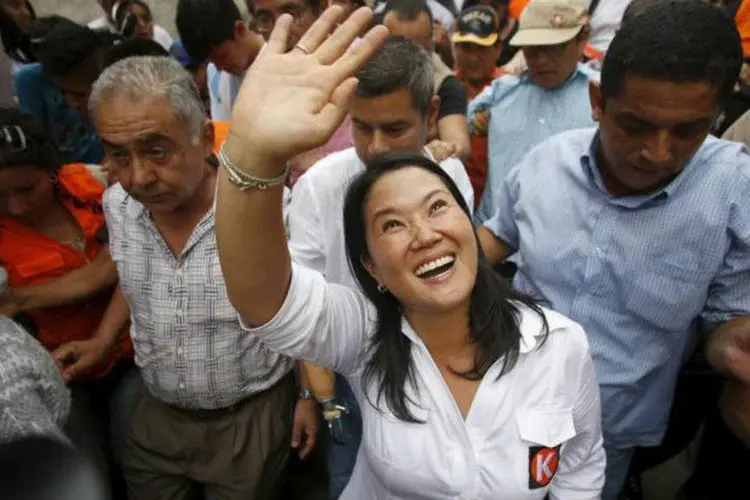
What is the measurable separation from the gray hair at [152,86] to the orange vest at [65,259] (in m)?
0.51

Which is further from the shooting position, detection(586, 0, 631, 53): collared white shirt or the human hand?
detection(586, 0, 631, 53): collared white shirt

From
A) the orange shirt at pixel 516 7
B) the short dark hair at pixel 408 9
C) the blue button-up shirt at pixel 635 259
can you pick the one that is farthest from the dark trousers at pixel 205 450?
the orange shirt at pixel 516 7

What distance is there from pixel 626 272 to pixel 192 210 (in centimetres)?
126

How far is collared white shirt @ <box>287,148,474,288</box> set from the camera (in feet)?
6.62

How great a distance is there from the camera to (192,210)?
200 cm

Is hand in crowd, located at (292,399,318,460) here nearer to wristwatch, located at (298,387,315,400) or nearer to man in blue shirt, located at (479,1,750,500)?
wristwatch, located at (298,387,315,400)

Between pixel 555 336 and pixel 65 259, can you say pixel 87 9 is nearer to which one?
pixel 65 259

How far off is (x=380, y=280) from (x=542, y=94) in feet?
5.64

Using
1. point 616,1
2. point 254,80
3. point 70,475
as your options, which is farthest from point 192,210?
point 616,1

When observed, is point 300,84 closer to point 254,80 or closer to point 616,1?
point 254,80

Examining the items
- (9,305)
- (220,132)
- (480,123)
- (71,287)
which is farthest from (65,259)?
Result: (480,123)

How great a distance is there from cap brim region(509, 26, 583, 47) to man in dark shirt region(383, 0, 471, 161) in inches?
13.0

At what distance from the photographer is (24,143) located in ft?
7.12

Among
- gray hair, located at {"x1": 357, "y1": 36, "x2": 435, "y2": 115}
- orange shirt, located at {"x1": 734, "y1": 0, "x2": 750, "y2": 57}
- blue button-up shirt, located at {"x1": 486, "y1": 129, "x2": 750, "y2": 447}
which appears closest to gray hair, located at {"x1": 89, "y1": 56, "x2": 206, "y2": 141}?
gray hair, located at {"x1": 357, "y1": 36, "x2": 435, "y2": 115}
